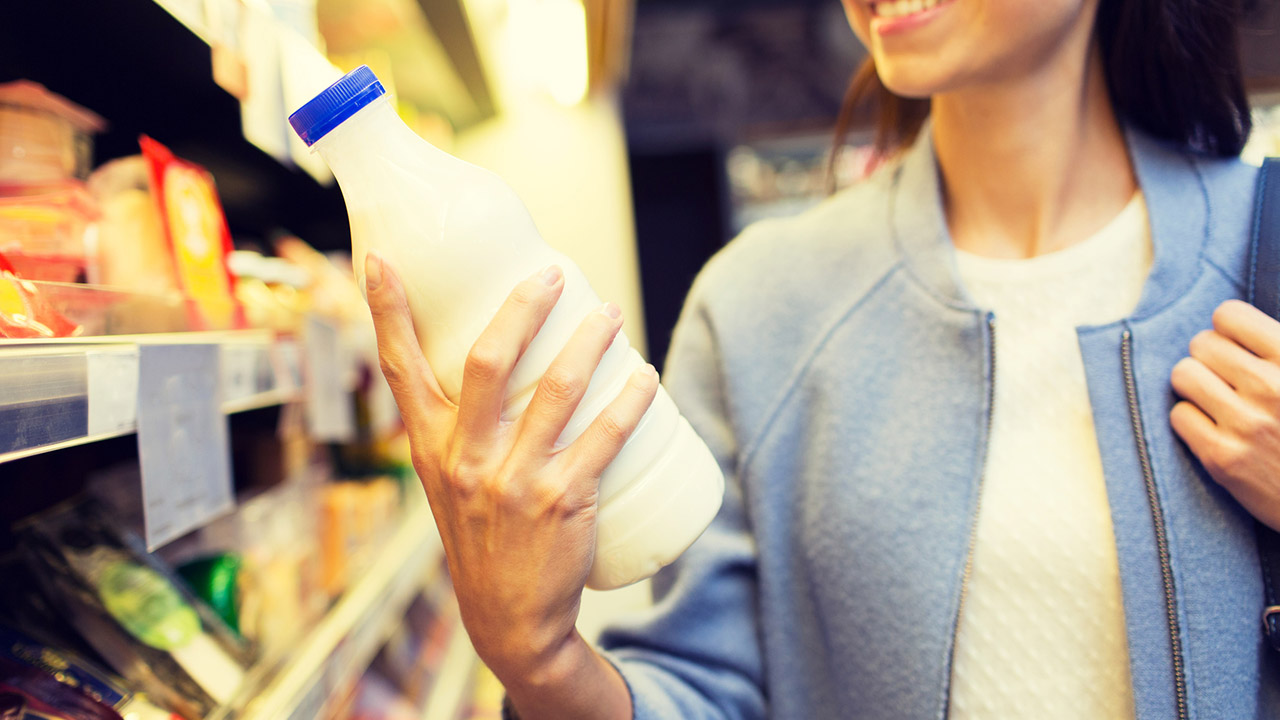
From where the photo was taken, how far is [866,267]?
3.03ft

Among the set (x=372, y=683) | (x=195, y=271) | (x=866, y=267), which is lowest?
(x=372, y=683)

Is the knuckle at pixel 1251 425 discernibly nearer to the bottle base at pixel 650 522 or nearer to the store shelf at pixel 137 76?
the bottle base at pixel 650 522

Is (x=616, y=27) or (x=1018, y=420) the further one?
(x=616, y=27)

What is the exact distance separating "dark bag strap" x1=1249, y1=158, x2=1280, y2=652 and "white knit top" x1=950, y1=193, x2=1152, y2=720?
0.31 feet

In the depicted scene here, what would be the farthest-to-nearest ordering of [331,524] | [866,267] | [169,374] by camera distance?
[331,524], [866,267], [169,374]

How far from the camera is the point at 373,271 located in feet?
1.73

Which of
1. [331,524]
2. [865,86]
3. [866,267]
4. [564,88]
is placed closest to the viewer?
[866,267]

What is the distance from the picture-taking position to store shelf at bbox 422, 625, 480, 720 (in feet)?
5.03

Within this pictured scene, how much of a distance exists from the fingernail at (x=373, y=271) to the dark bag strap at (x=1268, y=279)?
81 centimetres

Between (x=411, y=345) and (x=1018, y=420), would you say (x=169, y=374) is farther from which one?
(x=1018, y=420)

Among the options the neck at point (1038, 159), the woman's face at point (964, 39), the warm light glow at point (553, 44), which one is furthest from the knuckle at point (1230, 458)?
the warm light glow at point (553, 44)

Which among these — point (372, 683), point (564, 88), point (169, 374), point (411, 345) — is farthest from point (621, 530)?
point (564, 88)

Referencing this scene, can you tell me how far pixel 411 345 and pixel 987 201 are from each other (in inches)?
28.3

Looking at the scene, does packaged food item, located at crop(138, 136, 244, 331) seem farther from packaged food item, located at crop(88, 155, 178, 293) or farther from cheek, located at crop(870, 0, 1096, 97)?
cheek, located at crop(870, 0, 1096, 97)
